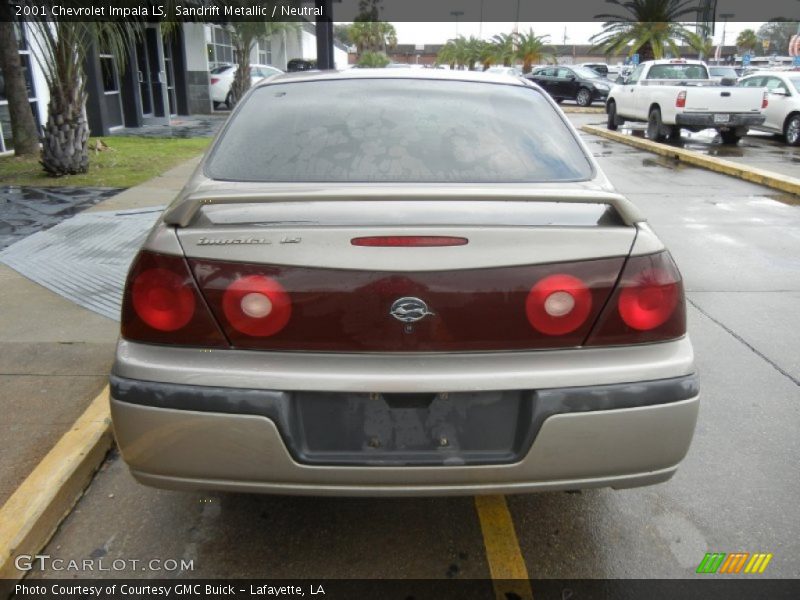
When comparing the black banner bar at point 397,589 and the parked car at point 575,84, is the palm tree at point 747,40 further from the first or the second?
the black banner bar at point 397,589

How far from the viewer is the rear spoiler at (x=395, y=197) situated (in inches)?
86.7

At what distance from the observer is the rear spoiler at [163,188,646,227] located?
7.22ft

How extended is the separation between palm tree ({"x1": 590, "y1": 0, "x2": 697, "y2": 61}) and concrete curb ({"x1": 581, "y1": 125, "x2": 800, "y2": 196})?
55.8ft

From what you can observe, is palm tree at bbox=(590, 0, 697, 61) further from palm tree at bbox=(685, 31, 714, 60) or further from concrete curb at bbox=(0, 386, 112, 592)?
concrete curb at bbox=(0, 386, 112, 592)

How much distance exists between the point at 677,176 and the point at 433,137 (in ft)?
33.3

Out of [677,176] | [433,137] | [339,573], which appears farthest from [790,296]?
[677,176]

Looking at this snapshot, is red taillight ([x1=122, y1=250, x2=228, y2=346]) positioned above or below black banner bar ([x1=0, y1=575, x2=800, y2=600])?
above

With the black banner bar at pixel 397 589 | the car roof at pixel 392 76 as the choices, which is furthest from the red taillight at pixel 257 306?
the car roof at pixel 392 76

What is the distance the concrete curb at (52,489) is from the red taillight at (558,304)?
1.92 m

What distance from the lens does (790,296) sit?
5.51m

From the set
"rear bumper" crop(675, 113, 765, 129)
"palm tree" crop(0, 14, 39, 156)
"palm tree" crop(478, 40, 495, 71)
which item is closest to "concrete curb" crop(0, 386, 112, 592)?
"palm tree" crop(0, 14, 39, 156)

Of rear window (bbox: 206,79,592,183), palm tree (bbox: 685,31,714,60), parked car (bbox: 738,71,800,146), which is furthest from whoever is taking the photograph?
palm tree (bbox: 685,31,714,60)

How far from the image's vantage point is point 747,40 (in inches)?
3610

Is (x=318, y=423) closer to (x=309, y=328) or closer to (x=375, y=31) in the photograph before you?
(x=309, y=328)
